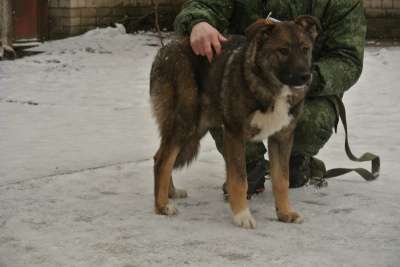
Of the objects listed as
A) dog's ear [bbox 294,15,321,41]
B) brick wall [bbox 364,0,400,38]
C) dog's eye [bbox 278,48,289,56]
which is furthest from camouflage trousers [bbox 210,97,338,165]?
brick wall [bbox 364,0,400,38]

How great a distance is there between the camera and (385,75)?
999cm

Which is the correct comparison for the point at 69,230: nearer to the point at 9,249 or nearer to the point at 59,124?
the point at 9,249

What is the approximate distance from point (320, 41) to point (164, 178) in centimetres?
142

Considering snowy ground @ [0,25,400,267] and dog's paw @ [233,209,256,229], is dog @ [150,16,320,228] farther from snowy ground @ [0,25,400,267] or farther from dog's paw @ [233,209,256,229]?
snowy ground @ [0,25,400,267]

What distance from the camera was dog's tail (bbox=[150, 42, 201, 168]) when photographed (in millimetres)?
4164

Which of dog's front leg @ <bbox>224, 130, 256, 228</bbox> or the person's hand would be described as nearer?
dog's front leg @ <bbox>224, 130, 256, 228</bbox>

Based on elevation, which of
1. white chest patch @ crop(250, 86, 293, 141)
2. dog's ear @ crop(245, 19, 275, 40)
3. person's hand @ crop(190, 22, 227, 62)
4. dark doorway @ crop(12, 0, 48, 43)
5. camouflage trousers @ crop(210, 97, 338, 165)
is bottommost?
dark doorway @ crop(12, 0, 48, 43)

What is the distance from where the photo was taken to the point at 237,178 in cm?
399

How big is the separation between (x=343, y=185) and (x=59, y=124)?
10.2 ft

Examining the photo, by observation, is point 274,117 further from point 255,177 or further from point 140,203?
point 140,203

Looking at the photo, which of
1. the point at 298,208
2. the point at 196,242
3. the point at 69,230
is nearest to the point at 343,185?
the point at 298,208

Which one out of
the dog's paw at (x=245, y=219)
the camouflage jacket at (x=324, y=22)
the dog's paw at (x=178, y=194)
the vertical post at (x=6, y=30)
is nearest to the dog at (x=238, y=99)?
the dog's paw at (x=245, y=219)

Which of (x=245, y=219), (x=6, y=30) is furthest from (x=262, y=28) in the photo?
(x=6, y=30)

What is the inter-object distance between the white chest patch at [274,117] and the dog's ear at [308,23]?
32cm
